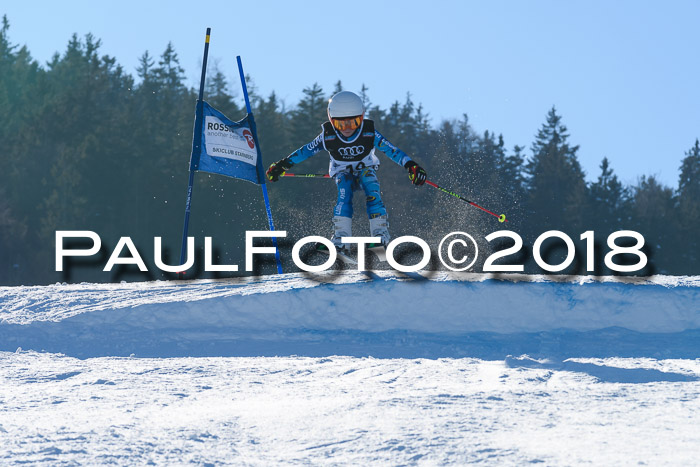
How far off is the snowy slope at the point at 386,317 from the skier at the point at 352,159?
1.00 metres

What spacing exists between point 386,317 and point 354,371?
A: 176cm

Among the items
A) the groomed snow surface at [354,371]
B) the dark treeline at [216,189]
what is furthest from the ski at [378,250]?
the dark treeline at [216,189]

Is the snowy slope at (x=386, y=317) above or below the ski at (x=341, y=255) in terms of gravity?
below

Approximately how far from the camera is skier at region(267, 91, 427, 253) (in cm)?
740

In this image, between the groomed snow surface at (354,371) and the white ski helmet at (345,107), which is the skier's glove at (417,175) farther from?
the groomed snow surface at (354,371)

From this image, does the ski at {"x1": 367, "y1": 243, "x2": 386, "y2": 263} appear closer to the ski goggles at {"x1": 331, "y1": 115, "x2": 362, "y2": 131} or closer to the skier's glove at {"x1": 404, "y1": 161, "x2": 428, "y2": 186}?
the skier's glove at {"x1": 404, "y1": 161, "x2": 428, "y2": 186}

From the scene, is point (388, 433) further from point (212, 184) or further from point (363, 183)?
point (212, 184)

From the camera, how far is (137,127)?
43.7 m

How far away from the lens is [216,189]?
39.6 meters

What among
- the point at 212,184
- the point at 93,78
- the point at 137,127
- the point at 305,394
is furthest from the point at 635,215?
the point at 305,394

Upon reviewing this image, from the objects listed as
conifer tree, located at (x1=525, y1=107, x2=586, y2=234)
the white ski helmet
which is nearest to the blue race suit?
the white ski helmet

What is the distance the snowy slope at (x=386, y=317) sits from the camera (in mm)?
6062

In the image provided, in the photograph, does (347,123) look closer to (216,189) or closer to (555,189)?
(216,189)

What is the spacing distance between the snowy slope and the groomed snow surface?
14mm
